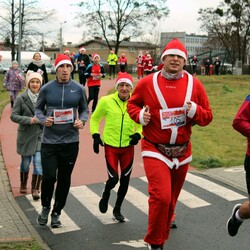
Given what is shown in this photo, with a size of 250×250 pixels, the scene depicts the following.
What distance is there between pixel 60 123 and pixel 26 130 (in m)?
1.79

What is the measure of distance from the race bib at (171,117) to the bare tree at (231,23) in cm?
5878

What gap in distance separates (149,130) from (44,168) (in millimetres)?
1626

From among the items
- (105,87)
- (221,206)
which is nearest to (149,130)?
(221,206)

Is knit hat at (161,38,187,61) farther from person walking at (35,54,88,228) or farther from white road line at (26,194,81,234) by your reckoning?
white road line at (26,194,81,234)

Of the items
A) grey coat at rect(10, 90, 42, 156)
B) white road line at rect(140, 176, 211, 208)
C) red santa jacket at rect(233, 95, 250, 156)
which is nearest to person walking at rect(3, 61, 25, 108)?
grey coat at rect(10, 90, 42, 156)

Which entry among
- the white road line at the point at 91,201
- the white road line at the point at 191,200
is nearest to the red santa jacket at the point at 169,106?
the white road line at the point at 91,201

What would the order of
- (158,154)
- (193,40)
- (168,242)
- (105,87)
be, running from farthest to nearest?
(193,40)
(105,87)
(168,242)
(158,154)

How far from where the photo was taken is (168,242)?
574cm

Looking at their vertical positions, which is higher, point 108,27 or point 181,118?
point 108,27

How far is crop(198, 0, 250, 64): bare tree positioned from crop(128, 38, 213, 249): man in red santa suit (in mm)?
58634

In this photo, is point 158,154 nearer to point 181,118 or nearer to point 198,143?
point 181,118

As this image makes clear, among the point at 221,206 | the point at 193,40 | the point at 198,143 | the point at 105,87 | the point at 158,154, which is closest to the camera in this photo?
the point at 158,154

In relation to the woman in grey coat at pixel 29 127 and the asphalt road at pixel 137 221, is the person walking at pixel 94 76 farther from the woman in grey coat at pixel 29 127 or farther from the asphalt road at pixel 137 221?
the woman in grey coat at pixel 29 127

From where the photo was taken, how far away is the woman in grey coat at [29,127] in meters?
7.43
